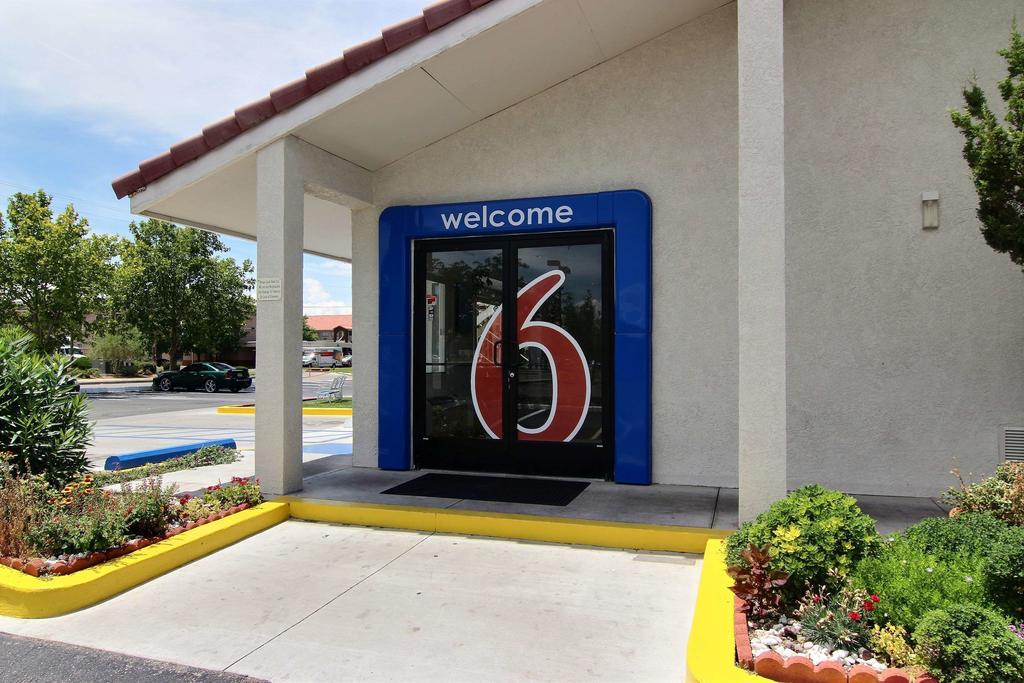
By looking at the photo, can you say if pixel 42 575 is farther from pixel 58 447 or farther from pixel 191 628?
pixel 58 447

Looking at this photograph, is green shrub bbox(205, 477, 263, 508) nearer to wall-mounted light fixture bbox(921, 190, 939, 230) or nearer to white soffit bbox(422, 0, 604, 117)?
white soffit bbox(422, 0, 604, 117)

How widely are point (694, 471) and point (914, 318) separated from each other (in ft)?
8.97

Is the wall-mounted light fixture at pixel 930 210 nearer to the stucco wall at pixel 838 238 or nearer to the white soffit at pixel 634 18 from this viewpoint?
the stucco wall at pixel 838 238

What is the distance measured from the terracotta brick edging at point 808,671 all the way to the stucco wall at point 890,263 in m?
4.27

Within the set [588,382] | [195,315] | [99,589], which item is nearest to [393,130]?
[588,382]

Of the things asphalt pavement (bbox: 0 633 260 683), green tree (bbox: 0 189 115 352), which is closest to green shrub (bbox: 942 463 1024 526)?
asphalt pavement (bbox: 0 633 260 683)

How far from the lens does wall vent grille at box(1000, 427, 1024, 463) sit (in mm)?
6516

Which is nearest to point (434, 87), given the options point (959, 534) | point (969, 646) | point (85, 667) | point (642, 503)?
point (642, 503)

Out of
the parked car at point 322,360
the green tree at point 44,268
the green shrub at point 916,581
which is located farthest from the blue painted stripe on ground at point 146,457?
the parked car at point 322,360

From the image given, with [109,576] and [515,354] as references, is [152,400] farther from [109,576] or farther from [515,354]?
[109,576]

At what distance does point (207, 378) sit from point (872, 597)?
33.3 metres

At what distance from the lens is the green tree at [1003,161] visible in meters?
4.82

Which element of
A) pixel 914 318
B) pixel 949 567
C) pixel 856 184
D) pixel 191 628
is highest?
pixel 856 184

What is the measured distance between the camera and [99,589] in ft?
15.9
